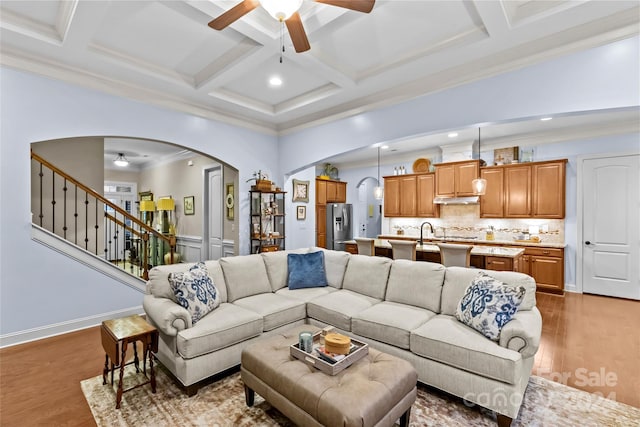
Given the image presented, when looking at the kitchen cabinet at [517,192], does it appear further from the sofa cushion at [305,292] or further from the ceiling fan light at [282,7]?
the ceiling fan light at [282,7]

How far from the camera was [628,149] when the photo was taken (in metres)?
4.90

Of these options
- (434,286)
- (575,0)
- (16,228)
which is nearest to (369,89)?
(575,0)

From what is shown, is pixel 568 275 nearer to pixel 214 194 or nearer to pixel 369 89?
pixel 369 89

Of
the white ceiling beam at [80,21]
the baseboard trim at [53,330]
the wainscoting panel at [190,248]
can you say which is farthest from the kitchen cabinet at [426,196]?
the white ceiling beam at [80,21]

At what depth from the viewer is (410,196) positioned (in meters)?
7.12

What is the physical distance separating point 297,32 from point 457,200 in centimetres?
527

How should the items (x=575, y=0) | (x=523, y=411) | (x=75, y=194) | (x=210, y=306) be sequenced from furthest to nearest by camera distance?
1. (x=75, y=194)
2. (x=210, y=306)
3. (x=575, y=0)
4. (x=523, y=411)

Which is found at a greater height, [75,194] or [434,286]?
[75,194]

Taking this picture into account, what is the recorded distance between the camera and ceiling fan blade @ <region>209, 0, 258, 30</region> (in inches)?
75.9

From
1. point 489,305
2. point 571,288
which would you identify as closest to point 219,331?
point 489,305

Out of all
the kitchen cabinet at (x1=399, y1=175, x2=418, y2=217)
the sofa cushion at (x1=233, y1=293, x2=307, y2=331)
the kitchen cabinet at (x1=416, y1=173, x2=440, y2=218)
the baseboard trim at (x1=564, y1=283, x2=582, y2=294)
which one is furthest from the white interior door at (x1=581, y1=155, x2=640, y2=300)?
the sofa cushion at (x1=233, y1=293, x2=307, y2=331)

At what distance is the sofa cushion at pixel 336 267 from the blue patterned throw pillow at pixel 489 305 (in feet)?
4.80

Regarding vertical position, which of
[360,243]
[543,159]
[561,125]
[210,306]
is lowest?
[210,306]

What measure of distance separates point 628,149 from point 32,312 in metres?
8.54
